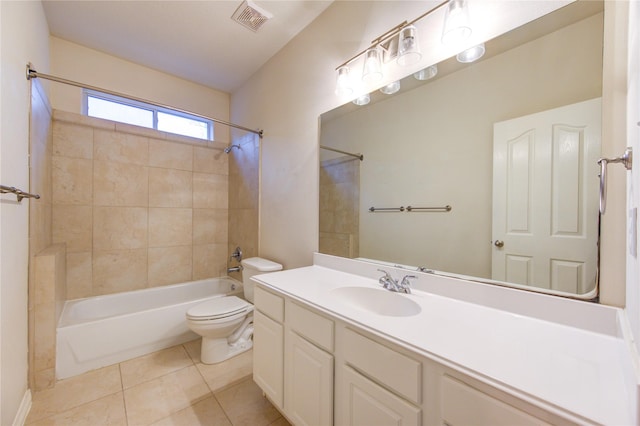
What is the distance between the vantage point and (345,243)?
5.56 ft

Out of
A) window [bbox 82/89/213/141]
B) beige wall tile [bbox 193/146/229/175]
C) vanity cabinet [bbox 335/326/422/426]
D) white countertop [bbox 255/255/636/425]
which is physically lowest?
vanity cabinet [bbox 335/326/422/426]

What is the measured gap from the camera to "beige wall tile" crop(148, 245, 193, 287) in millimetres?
2632

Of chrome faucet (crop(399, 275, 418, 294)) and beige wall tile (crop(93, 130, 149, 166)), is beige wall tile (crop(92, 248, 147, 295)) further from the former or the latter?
chrome faucet (crop(399, 275, 418, 294))

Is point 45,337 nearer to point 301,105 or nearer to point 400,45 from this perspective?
point 301,105

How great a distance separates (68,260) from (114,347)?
99 cm

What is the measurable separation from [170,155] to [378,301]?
2.68m

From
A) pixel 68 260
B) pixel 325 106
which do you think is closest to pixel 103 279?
pixel 68 260

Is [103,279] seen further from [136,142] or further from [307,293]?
[307,293]

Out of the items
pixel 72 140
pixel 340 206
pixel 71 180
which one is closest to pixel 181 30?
pixel 72 140

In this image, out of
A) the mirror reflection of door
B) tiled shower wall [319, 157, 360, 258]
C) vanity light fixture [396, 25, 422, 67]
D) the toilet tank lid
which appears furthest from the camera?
the toilet tank lid

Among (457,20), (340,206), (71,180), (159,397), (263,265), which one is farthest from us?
(71,180)

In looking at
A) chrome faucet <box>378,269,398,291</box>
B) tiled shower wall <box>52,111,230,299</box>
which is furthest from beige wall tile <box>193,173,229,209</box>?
chrome faucet <box>378,269,398,291</box>

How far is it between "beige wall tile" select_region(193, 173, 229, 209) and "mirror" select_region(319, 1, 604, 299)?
6.76 feet

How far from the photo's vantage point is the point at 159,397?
1555mm
